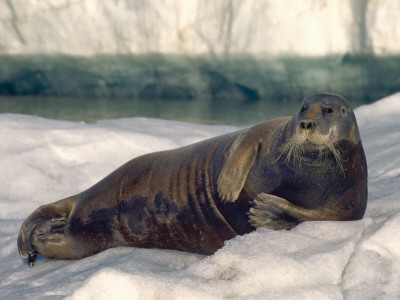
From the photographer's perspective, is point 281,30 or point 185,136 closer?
point 185,136

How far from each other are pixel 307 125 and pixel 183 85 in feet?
27.4

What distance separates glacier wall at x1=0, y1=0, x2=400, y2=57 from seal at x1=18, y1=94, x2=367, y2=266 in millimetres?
6385

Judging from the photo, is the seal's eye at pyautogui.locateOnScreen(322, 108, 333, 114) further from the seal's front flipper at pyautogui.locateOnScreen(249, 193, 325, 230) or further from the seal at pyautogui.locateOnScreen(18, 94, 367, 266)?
the seal's front flipper at pyautogui.locateOnScreen(249, 193, 325, 230)

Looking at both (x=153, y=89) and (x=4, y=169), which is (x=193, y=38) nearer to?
(x=153, y=89)

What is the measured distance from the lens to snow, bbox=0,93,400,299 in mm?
1890

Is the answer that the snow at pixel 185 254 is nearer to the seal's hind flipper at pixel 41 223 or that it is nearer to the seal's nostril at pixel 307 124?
the seal's hind flipper at pixel 41 223

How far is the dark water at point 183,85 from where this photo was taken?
9.18 meters

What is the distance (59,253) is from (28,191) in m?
0.97

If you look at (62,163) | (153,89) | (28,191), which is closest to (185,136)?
(62,163)

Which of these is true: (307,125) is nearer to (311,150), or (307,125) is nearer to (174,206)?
(311,150)

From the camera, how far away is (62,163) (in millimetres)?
4113

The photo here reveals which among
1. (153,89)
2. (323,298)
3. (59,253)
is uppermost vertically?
(323,298)

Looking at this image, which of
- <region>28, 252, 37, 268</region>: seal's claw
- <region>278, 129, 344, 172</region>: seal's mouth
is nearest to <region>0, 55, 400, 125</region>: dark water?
<region>28, 252, 37, 268</region>: seal's claw

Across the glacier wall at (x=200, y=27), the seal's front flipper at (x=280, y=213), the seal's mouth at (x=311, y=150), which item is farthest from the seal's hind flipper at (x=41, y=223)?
the glacier wall at (x=200, y=27)
